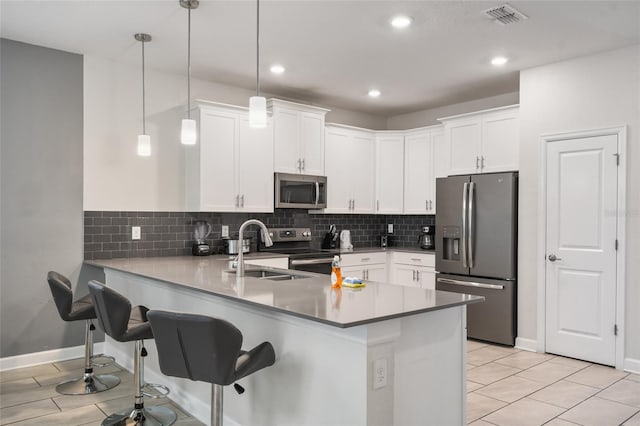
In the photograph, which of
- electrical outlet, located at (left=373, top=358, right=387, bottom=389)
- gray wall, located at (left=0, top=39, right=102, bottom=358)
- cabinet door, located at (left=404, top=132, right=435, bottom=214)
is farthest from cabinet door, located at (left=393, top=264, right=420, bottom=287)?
electrical outlet, located at (left=373, top=358, right=387, bottom=389)

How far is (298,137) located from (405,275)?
2146mm

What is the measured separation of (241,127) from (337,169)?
1459 millimetres

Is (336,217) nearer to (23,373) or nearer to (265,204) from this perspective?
(265,204)

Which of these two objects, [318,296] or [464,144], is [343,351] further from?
[464,144]

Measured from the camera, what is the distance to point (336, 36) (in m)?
3.83

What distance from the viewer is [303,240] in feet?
19.3

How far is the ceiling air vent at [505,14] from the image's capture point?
3.31 metres

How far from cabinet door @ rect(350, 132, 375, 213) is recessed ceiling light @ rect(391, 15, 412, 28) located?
2505mm

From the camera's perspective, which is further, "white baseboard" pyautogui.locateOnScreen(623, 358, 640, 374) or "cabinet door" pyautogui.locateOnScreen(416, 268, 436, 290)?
"cabinet door" pyautogui.locateOnScreen(416, 268, 436, 290)

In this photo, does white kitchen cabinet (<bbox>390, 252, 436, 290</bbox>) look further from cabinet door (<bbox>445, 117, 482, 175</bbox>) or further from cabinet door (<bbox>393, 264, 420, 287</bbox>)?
cabinet door (<bbox>445, 117, 482, 175</bbox>)

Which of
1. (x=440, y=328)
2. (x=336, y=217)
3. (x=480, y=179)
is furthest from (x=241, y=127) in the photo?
(x=440, y=328)

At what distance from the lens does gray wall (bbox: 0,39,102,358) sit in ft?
13.1

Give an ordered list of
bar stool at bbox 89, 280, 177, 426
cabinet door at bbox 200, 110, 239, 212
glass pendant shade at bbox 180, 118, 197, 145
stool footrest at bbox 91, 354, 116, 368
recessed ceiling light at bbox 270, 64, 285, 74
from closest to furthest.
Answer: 1. bar stool at bbox 89, 280, 177, 426
2. glass pendant shade at bbox 180, 118, 197, 145
3. stool footrest at bbox 91, 354, 116, 368
4. recessed ceiling light at bbox 270, 64, 285, 74
5. cabinet door at bbox 200, 110, 239, 212

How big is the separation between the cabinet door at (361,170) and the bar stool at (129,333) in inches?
134
